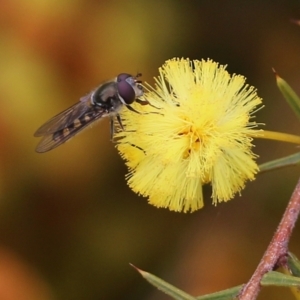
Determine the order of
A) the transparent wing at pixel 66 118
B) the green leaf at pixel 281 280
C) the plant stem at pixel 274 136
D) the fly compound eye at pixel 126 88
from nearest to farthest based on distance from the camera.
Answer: the green leaf at pixel 281 280 < the plant stem at pixel 274 136 < the fly compound eye at pixel 126 88 < the transparent wing at pixel 66 118

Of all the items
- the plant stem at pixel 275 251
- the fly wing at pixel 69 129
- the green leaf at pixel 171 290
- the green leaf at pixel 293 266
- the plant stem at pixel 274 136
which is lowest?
the green leaf at pixel 293 266

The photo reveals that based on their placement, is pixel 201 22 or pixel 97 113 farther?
pixel 201 22

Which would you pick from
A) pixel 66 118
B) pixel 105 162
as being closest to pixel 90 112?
pixel 66 118

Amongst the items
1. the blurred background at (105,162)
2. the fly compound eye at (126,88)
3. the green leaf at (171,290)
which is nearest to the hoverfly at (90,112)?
the fly compound eye at (126,88)

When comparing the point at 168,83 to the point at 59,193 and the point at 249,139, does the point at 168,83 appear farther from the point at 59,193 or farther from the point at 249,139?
the point at 59,193

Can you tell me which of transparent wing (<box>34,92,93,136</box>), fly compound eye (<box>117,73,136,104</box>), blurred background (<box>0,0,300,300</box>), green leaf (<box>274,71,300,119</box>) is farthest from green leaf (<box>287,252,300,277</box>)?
blurred background (<box>0,0,300,300</box>)

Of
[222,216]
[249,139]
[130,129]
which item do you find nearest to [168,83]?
[130,129]

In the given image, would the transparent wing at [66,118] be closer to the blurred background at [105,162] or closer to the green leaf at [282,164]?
the green leaf at [282,164]
